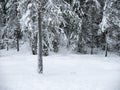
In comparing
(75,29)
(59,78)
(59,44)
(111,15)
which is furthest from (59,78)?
(59,44)

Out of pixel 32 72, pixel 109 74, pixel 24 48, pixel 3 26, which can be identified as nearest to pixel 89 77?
pixel 109 74

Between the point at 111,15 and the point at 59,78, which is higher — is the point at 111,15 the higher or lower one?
the higher one

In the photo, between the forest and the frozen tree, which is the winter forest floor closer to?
the forest

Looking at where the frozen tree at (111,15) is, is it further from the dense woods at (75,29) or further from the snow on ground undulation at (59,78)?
the snow on ground undulation at (59,78)

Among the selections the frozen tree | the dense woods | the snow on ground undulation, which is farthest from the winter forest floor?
the frozen tree

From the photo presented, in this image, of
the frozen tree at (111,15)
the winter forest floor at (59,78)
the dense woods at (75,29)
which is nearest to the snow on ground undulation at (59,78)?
the winter forest floor at (59,78)

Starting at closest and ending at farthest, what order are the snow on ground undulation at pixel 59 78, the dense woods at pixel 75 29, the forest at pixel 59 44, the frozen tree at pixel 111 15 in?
the snow on ground undulation at pixel 59 78 → the forest at pixel 59 44 → the dense woods at pixel 75 29 → the frozen tree at pixel 111 15

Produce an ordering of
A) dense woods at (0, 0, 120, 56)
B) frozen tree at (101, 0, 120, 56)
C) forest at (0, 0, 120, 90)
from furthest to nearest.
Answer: frozen tree at (101, 0, 120, 56)
dense woods at (0, 0, 120, 56)
forest at (0, 0, 120, 90)

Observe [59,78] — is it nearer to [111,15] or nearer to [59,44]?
[111,15]

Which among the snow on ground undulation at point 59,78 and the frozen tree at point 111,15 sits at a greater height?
the frozen tree at point 111,15

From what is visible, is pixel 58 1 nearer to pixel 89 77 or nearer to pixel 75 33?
pixel 89 77

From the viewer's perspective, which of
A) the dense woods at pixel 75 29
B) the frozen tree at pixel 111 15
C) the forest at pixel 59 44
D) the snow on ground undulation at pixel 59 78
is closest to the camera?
the snow on ground undulation at pixel 59 78

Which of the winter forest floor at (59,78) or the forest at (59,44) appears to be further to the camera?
the forest at (59,44)

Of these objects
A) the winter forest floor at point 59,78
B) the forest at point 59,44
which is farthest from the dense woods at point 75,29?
the winter forest floor at point 59,78
